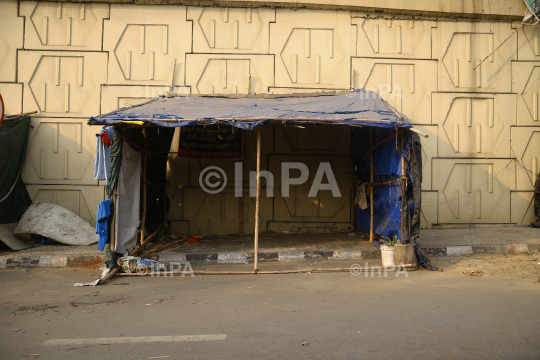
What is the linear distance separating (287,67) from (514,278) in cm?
687

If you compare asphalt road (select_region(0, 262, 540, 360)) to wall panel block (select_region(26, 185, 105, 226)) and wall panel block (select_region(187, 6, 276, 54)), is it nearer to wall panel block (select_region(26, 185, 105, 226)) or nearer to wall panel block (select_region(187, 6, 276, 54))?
wall panel block (select_region(26, 185, 105, 226))

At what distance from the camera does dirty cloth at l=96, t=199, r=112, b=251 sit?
6.07 metres

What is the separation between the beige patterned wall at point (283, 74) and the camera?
9.22 meters

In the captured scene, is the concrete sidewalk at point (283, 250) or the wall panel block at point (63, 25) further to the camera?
the wall panel block at point (63, 25)

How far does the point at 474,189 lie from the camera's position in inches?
380

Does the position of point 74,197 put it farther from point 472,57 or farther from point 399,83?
point 472,57

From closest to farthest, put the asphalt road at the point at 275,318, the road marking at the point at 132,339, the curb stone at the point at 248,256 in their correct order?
the asphalt road at the point at 275,318 → the road marking at the point at 132,339 → the curb stone at the point at 248,256

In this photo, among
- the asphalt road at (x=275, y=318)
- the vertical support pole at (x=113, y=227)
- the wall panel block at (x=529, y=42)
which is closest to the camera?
the asphalt road at (x=275, y=318)

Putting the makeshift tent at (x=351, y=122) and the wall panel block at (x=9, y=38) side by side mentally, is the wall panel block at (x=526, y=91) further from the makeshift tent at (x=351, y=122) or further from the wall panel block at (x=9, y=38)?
the wall panel block at (x=9, y=38)

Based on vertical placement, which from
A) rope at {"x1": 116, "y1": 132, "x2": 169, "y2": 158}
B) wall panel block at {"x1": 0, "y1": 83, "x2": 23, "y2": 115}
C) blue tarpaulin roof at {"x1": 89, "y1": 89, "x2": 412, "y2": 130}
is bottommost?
rope at {"x1": 116, "y1": 132, "x2": 169, "y2": 158}

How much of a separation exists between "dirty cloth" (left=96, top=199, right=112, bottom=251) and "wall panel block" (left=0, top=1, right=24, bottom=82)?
18.8 ft

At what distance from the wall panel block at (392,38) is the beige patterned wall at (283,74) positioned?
3 centimetres
